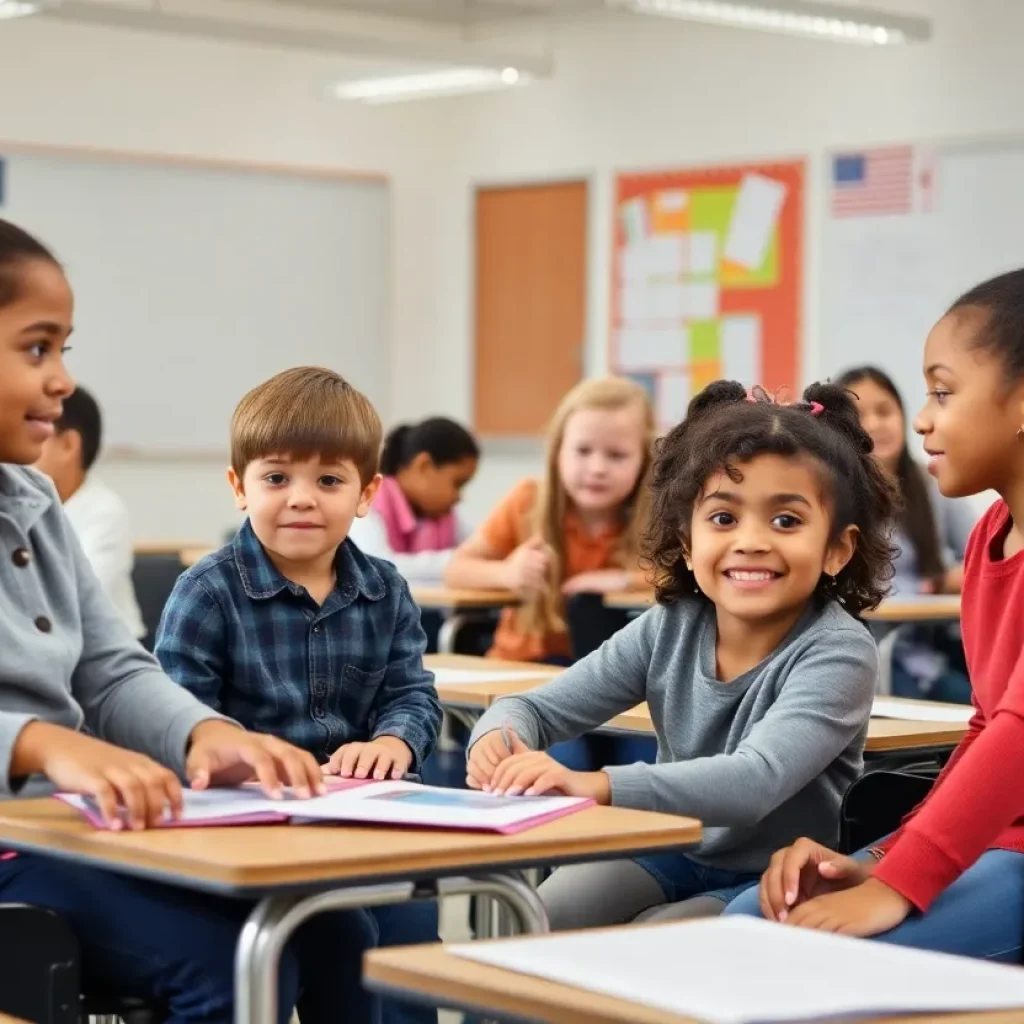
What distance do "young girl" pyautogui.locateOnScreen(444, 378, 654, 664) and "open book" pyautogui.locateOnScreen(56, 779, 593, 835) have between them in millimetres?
2570

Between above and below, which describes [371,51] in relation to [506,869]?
above

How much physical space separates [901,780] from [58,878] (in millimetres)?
977

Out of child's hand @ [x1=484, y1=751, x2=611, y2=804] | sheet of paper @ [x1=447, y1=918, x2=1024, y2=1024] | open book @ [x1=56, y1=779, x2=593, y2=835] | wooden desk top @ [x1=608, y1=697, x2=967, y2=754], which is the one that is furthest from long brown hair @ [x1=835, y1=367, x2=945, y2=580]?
sheet of paper @ [x1=447, y1=918, x2=1024, y2=1024]

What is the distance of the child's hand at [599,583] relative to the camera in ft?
14.7

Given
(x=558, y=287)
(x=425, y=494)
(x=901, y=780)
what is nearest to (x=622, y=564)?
(x=425, y=494)

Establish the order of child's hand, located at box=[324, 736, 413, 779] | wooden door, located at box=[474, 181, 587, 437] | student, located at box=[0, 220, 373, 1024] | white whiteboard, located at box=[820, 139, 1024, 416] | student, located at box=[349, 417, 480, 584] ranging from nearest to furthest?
student, located at box=[0, 220, 373, 1024], child's hand, located at box=[324, 736, 413, 779], student, located at box=[349, 417, 480, 584], white whiteboard, located at box=[820, 139, 1024, 416], wooden door, located at box=[474, 181, 587, 437]

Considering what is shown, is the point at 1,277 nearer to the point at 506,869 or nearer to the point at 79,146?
the point at 506,869

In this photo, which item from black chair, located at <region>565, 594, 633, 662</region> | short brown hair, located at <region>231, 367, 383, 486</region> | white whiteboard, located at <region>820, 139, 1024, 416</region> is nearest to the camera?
short brown hair, located at <region>231, 367, 383, 486</region>

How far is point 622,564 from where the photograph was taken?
183 inches

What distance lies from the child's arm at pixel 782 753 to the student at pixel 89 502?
249 cm

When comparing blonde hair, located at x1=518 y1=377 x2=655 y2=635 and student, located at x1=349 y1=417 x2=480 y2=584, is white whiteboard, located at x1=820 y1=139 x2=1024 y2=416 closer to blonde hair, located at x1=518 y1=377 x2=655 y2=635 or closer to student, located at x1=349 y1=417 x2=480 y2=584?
student, located at x1=349 y1=417 x2=480 y2=584

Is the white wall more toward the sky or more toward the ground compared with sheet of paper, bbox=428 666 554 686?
more toward the sky

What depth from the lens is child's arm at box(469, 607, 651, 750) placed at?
2420mm

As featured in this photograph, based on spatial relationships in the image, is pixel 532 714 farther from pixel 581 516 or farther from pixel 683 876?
pixel 581 516
